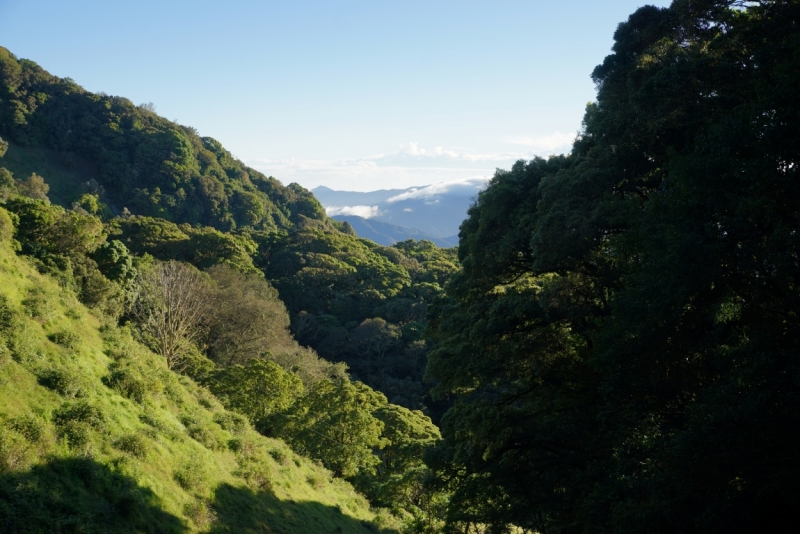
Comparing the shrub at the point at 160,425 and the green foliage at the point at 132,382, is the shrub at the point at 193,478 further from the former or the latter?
the green foliage at the point at 132,382

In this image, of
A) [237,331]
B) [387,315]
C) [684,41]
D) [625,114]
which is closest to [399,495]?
[625,114]

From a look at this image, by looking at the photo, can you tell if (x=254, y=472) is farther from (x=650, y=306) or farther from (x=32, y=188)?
(x=32, y=188)

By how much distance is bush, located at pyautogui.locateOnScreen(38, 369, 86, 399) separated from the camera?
33.2 ft

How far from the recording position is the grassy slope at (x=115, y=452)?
8148mm

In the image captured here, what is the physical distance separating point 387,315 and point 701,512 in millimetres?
45423

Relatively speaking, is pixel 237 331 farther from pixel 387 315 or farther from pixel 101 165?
pixel 101 165

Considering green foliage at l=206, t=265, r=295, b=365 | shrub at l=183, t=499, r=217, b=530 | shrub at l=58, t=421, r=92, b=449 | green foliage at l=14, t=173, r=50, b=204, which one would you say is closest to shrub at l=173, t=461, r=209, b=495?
shrub at l=183, t=499, r=217, b=530

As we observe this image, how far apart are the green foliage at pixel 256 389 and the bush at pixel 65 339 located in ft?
39.0

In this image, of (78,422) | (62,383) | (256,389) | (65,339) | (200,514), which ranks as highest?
(65,339)

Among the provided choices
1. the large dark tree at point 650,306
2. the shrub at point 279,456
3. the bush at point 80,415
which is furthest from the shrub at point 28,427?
the shrub at point 279,456

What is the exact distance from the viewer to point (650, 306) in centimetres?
794

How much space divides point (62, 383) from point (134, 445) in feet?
5.71

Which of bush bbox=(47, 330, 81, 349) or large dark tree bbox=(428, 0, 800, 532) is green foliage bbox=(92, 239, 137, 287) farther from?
large dark tree bbox=(428, 0, 800, 532)

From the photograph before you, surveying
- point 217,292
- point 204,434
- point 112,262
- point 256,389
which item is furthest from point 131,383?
point 217,292
